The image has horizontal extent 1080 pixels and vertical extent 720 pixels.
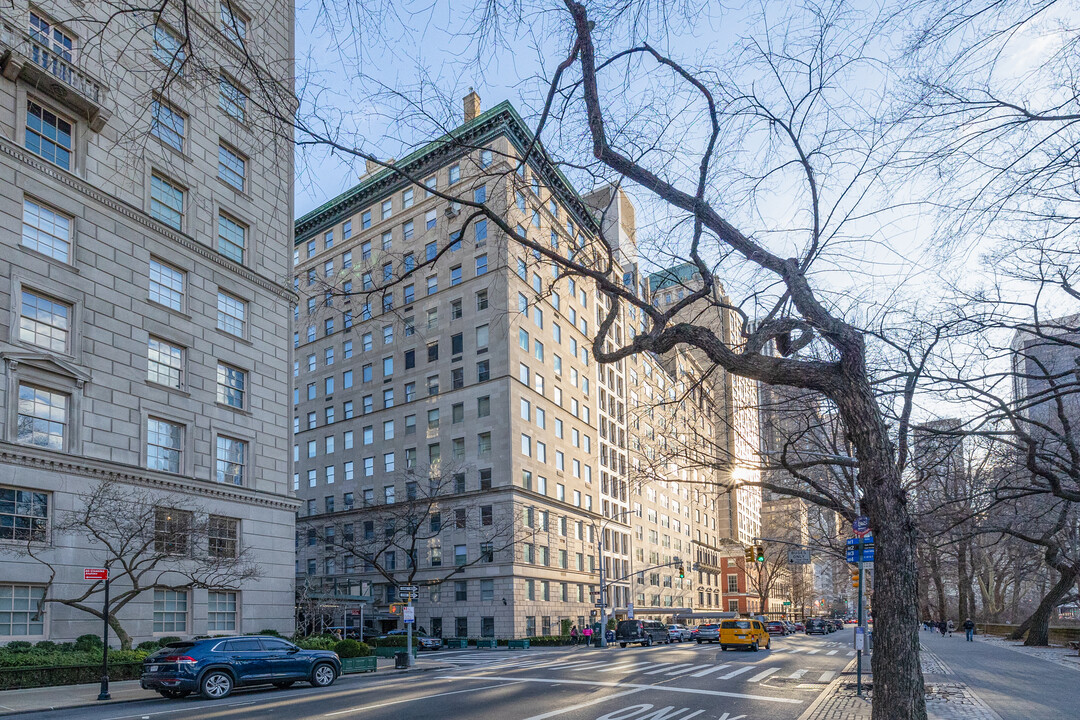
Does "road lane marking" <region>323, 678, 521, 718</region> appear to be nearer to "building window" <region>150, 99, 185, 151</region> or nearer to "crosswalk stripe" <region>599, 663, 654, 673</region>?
"crosswalk stripe" <region>599, 663, 654, 673</region>

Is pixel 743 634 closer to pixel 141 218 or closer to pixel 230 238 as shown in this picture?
pixel 230 238

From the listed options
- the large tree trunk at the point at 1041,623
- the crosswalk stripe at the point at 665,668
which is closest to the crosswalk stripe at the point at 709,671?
the crosswalk stripe at the point at 665,668

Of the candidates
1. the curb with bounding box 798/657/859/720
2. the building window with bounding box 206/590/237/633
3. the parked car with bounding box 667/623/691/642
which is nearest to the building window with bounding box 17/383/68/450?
the building window with bounding box 206/590/237/633

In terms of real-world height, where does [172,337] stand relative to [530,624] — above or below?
above

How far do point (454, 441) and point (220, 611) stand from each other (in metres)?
35.9

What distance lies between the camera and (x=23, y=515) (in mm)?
25859

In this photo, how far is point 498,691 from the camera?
867 inches

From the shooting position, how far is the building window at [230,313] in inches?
1382

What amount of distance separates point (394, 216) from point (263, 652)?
55.4 meters

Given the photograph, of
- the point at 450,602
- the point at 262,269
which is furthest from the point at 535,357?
the point at 262,269

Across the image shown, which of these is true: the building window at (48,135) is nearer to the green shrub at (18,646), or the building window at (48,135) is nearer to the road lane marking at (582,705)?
the green shrub at (18,646)

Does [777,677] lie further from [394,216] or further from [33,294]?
[394,216]

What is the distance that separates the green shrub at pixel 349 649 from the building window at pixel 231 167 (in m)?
20.3

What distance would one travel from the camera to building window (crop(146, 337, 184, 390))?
31.5 meters
